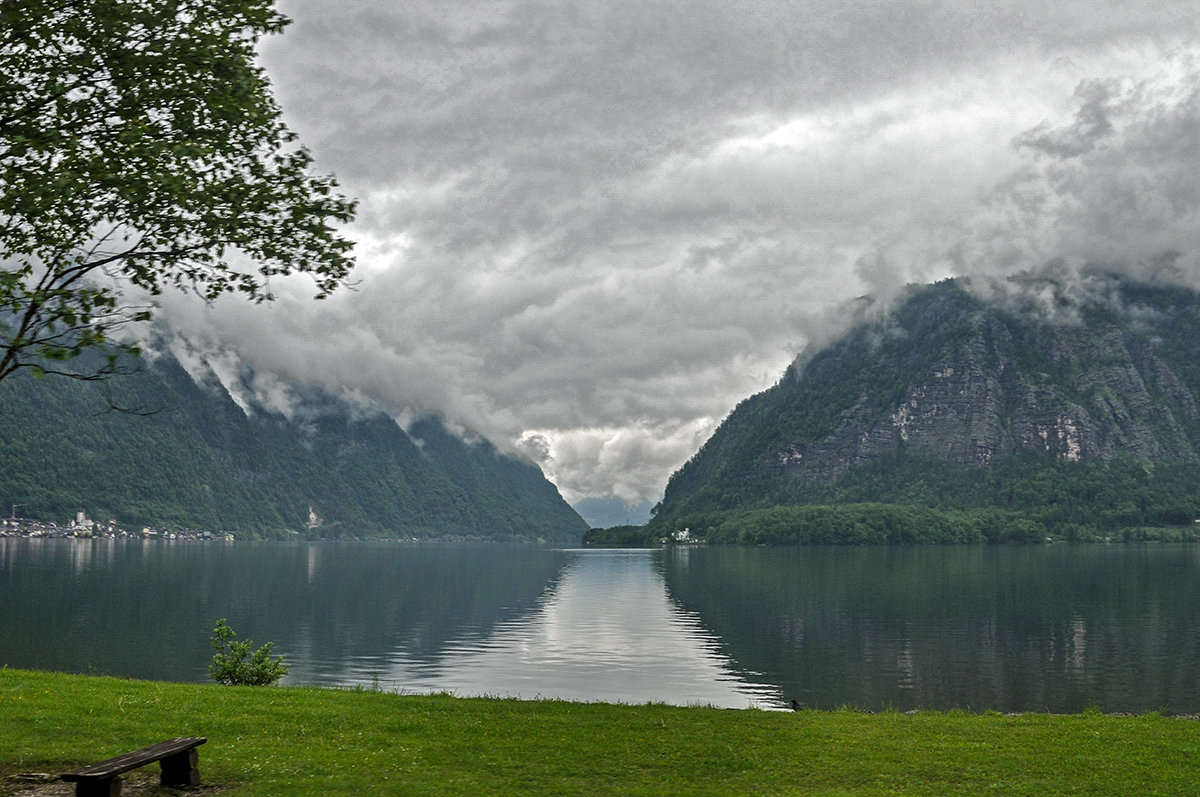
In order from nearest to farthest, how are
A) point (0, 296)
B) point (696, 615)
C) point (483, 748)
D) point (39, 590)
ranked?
point (0, 296)
point (483, 748)
point (696, 615)
point (39, 590)

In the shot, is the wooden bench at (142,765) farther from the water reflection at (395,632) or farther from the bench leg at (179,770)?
the water reflection at (395,632)

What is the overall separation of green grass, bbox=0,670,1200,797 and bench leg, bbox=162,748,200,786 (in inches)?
24.2

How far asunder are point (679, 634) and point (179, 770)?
2615 inches

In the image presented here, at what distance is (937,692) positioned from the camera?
53.2 meters

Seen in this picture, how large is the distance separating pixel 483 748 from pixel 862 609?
8421cm

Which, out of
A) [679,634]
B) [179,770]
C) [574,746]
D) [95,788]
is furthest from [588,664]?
[95,788]

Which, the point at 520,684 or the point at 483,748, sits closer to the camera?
the point at 483,748

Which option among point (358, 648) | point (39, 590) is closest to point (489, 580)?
point (39, 590)

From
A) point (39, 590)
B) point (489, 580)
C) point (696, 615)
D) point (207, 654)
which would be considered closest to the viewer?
point (207, 654)

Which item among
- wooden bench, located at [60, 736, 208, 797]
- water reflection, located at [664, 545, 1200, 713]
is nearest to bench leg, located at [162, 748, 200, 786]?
wooden bench, located at [60, 736, 208, 797]

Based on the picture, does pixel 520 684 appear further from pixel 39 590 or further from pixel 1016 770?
pixel 39 590

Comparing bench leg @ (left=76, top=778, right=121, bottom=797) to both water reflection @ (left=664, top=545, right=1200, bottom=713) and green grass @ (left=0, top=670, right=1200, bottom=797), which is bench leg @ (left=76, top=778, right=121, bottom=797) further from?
water reflection @ (left=664, top=545, right=1200, bottom=713)

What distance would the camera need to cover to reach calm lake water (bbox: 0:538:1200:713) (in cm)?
5431

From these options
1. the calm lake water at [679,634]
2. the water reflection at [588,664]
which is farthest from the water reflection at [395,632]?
the calm lake water at [679,634]
